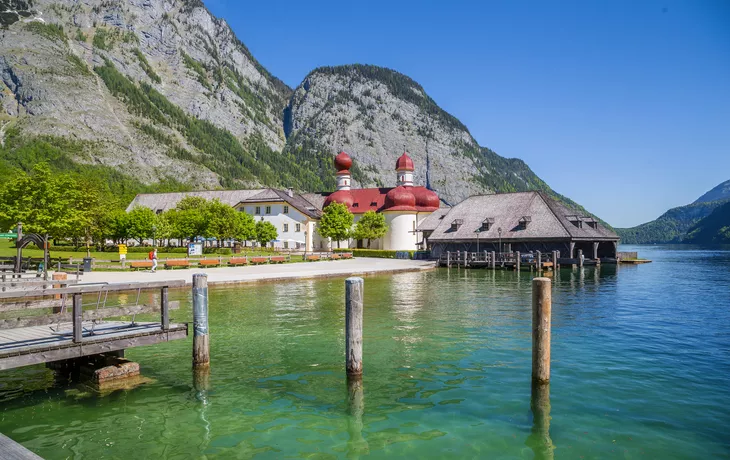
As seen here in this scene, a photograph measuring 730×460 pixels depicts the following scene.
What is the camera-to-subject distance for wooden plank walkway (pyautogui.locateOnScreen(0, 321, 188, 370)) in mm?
10156

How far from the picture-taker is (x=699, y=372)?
45.5 ft

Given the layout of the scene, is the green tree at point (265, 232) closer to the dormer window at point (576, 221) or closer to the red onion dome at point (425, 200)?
the red onion dome at point (425, 200)

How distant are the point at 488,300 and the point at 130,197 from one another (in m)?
108

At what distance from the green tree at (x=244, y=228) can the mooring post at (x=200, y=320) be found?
61080 mm

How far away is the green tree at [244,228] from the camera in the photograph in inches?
2923

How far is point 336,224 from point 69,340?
71.6 m

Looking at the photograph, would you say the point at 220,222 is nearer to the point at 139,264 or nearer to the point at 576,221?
the point at 139,264

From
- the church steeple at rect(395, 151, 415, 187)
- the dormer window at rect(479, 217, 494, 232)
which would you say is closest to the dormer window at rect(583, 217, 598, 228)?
the dormer window at rect(479, 217, 494, 232)

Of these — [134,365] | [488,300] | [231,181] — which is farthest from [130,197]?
[134,365]

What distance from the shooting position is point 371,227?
85250 millimetres

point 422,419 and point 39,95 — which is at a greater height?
point 39,95

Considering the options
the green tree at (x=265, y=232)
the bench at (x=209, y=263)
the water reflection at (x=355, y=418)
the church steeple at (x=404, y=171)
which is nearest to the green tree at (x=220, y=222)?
the green tree at (x=265, y=232)

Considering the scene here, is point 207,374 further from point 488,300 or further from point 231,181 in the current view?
point 231,181

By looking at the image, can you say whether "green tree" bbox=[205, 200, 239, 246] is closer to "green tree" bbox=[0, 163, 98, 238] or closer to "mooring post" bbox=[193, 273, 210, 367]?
"green tree" bbox=[0, 163, 98, 238]
